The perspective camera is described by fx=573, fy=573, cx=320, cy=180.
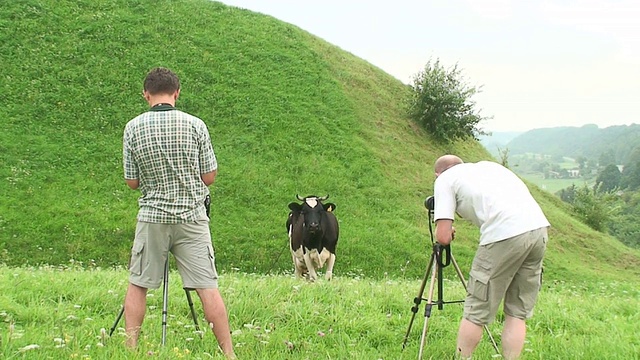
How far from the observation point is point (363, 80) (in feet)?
123

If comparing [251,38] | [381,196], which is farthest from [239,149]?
[251,38]

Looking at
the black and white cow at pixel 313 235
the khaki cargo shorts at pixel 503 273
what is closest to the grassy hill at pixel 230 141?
the black and white cow at pixel 313 235

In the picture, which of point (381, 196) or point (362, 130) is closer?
point (381, 196)

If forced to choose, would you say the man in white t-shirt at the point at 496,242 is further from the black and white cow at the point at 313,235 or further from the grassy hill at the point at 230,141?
the grassy hill at the point at 230,141

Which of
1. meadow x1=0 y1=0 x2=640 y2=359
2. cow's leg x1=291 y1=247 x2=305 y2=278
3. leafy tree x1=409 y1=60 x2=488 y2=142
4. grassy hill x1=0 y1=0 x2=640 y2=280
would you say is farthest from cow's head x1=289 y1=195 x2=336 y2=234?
leafy tree x1=409 y1=60 x2=488 y2=142

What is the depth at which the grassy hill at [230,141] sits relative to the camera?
20.7 metres

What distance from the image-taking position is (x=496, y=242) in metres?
5.32

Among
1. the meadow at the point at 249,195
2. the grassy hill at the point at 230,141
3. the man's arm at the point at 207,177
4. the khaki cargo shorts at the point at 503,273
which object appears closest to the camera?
the khaki cargo shorts at the point at 503,273

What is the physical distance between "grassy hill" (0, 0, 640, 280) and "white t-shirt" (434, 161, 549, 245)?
14216mm

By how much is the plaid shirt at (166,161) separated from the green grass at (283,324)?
1180mm

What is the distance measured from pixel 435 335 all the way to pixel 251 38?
105 ft

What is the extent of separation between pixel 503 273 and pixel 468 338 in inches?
27.6

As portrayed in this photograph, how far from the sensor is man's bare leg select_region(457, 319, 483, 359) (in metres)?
5.41

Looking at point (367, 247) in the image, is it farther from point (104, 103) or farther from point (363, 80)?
point (363, 80)
